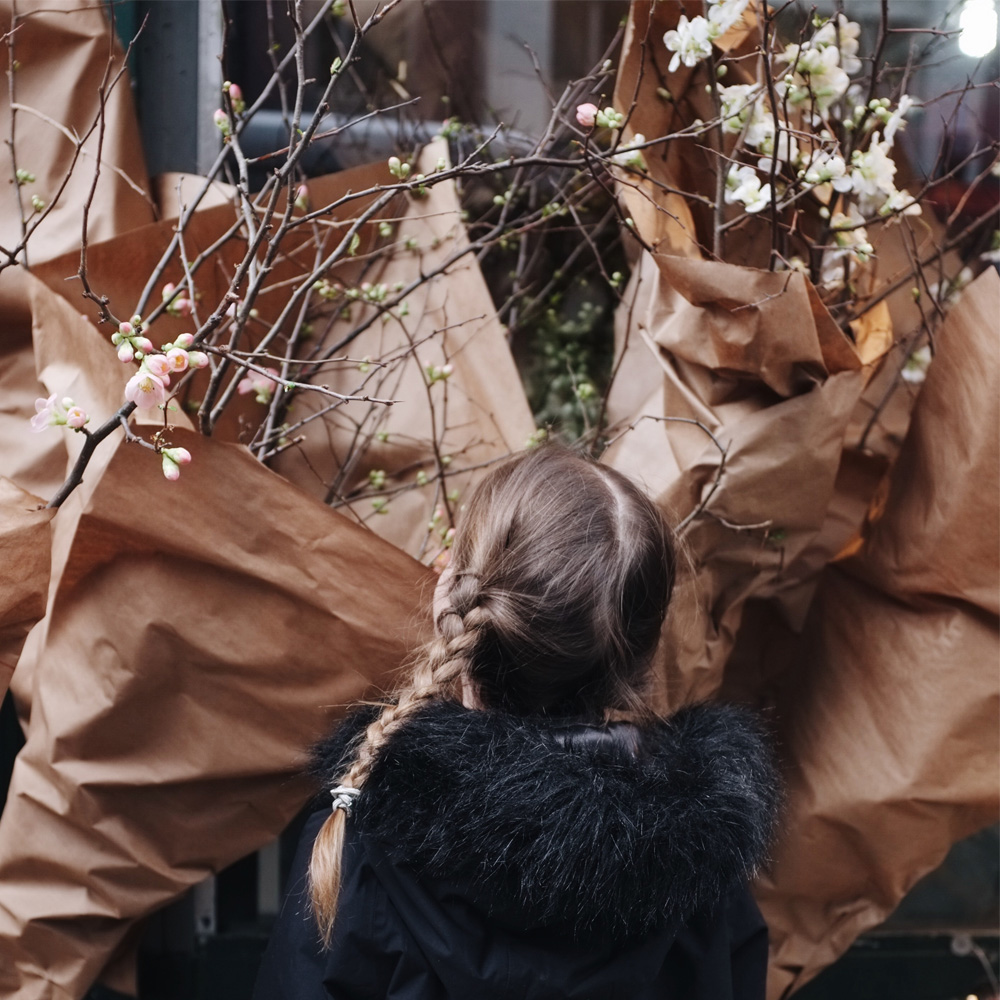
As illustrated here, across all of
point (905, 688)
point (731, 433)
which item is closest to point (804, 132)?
point (731, 433)

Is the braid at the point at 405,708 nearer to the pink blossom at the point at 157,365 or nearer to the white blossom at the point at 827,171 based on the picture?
the pink blossom at the point at 157,365

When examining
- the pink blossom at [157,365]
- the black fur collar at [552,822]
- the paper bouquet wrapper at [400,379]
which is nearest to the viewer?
the pink blossom at [157,365]

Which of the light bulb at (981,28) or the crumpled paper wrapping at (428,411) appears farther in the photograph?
the light bulb at (981,28)

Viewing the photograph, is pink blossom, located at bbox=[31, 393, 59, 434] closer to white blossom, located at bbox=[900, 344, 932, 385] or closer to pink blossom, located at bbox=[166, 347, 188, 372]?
pink blossom, located at bbox=[166, 347, 188, 372]

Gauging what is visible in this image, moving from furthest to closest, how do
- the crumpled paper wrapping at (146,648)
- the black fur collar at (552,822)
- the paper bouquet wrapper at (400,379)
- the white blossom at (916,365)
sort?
the white blossom at (916,365), the paper bouquet wrapper at (400,379), the crumpled paper wrapping at (146,648), the black fur collar at (552,822)

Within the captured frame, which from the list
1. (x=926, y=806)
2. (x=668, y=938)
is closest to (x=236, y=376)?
(x=668, y=938)

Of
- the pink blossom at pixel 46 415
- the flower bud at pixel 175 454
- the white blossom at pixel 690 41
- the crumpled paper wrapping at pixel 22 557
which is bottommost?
the crumpled paper wrapping at pixel 22 557

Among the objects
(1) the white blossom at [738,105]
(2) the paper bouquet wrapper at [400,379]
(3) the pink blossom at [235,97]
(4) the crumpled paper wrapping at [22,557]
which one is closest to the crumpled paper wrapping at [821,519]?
(1) the white blossom at [738,105]

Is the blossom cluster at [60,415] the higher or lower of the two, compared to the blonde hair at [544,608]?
higher

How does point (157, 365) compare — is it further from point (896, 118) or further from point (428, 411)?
point (896, 118)

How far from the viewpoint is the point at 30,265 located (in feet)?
3.90

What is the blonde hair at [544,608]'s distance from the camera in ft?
3.24

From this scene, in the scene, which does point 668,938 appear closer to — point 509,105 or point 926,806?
point 926,806

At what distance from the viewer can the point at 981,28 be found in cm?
162
